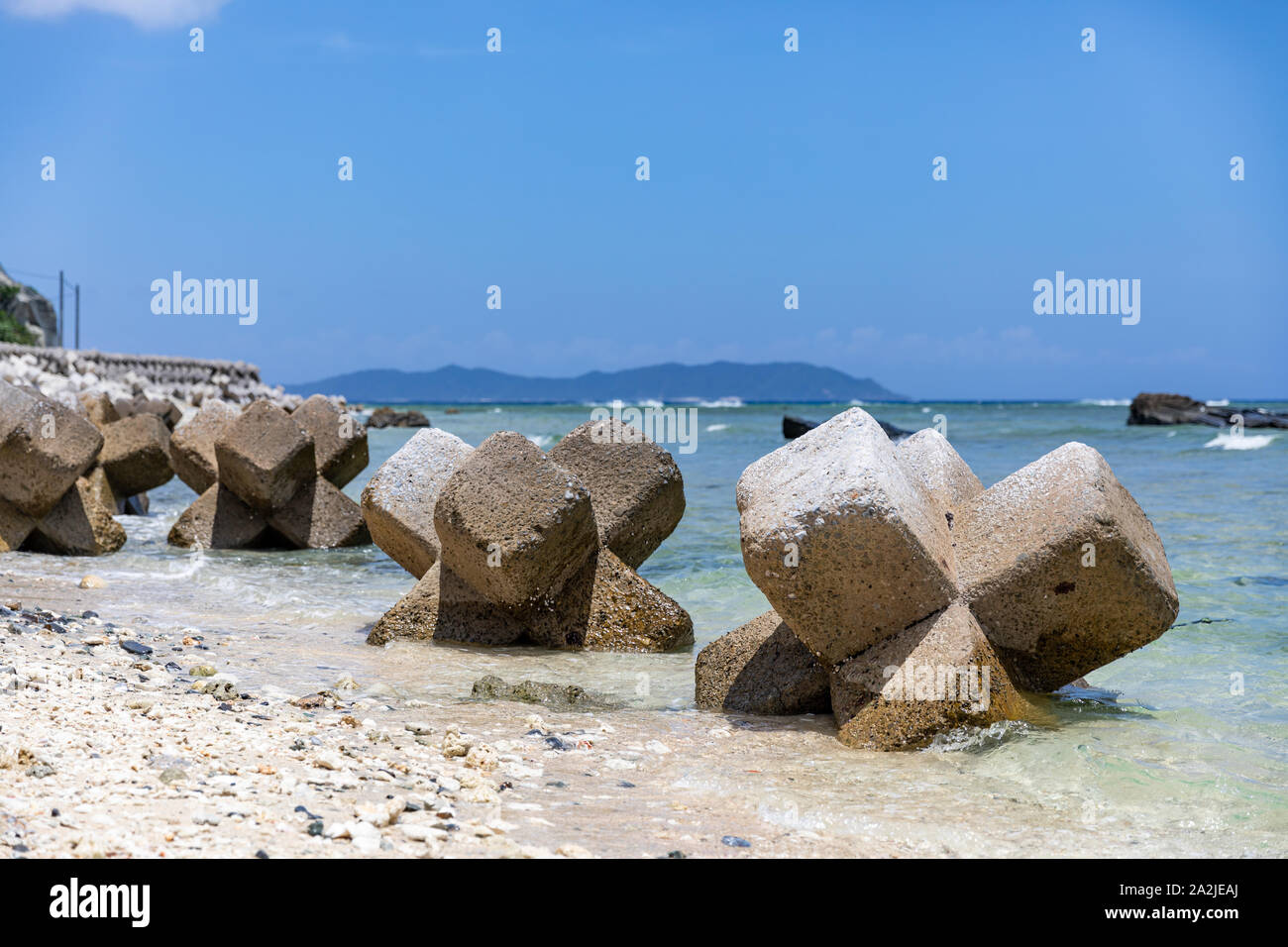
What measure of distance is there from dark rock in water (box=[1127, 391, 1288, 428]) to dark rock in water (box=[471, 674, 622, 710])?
30.4 metres

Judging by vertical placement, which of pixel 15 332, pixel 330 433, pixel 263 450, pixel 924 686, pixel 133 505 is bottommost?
pixel 133 505

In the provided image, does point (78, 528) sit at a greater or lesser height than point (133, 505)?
greater

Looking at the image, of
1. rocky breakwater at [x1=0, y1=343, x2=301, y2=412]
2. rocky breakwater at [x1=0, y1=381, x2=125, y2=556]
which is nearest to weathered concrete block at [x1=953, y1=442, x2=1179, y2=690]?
rocky breakwater at [x1=0, y1=381, x2=125, y2=556]

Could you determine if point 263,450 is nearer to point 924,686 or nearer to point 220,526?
point 220,526

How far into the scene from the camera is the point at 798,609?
4.16 m

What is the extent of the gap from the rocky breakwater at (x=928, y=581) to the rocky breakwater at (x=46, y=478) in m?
6.24

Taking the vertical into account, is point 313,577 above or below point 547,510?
below

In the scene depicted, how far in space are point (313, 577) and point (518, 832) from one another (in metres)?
5.82

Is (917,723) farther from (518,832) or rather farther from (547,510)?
(547,510)

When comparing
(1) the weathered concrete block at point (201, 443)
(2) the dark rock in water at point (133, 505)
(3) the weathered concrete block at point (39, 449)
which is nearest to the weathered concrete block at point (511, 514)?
(3) the weathered concrete block at point (39, 449)

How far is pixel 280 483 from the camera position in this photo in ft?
31.3

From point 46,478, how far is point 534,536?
4969 millimetres

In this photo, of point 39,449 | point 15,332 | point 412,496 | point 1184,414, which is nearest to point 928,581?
point 412,496
